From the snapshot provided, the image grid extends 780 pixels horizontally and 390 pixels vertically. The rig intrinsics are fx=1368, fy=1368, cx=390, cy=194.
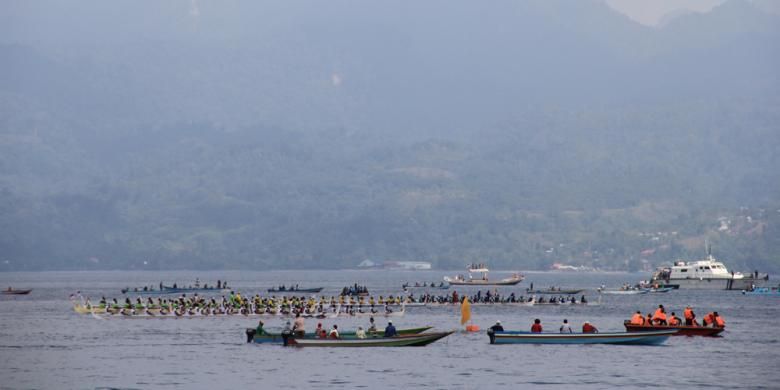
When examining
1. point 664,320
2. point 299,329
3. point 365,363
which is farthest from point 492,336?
point 664,320

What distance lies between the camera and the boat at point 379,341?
129 m

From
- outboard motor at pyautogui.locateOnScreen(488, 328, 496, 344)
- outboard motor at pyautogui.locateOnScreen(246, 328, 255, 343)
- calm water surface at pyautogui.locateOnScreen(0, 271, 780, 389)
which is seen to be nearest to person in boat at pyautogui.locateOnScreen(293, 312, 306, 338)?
calm water surface at pyautogui.locateOnScreen(0, 271, 780, 389)

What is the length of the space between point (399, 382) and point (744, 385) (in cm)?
2725

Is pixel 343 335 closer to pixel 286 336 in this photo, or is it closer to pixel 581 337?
pixel 286 336

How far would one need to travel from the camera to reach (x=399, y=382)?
10862 cm

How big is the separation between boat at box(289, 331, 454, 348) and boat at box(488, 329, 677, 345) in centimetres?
559

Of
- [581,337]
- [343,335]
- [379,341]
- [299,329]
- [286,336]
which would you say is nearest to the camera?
[379,341]

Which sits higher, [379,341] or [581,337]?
[581,337]

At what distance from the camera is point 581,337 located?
427ft

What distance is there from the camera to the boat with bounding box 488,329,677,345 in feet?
426

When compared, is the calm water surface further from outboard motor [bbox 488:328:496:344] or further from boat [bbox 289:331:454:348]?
outboard motor [bbox 488:328:496:344]

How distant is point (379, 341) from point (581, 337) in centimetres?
1925

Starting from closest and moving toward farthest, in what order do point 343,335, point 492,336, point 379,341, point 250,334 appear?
point 379,341, point 343,335, point 492,336, point 250,334

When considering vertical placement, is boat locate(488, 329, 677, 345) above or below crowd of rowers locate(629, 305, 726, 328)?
below
